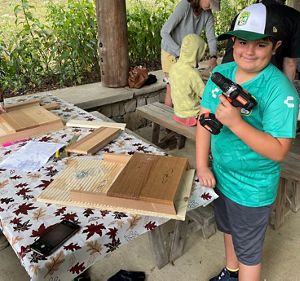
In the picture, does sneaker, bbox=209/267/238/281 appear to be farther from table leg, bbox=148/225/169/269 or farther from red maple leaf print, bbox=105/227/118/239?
red maple leaf print, bbox=105/227/118/239

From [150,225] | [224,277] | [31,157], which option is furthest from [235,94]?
[224,277]

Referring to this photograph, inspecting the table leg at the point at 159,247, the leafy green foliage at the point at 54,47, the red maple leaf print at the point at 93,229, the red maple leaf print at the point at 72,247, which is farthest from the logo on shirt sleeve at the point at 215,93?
the leafy green foliage at the point at 54,47

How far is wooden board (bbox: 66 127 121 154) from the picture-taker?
1.70m

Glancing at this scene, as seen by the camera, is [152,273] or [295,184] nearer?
[152,273]

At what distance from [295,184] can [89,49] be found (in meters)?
3.05

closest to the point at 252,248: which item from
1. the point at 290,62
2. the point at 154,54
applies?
the point at 290,62

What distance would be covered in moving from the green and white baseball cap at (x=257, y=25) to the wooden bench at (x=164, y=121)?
162 cm

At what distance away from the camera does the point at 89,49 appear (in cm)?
439

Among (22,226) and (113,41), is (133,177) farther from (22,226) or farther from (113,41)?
(113,41)

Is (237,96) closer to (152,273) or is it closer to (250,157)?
(250,157)

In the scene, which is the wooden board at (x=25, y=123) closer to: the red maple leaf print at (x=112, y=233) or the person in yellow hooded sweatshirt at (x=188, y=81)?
the red maple leaf print at (x=112, y=233)

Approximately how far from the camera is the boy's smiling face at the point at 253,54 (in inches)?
48.1

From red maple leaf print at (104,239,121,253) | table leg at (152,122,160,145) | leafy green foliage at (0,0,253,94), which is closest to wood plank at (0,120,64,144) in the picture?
red maple leaf print at (104,239,121,253)

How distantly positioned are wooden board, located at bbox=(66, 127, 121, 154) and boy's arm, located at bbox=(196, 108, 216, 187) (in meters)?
0.52
